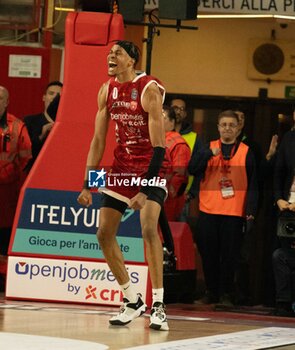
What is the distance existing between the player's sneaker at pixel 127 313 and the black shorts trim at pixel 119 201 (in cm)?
68

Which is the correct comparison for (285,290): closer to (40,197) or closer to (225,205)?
(225,205)

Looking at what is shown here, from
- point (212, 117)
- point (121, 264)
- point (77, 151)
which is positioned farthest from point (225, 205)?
point (212, 117)

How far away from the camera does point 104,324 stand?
843 centimetres

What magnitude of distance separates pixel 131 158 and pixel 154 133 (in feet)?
1.03

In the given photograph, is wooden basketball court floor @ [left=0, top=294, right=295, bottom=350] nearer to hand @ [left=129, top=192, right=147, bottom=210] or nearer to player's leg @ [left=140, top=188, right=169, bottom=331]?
player's leg @ [left=140, top=188, right=169, bottom=331]

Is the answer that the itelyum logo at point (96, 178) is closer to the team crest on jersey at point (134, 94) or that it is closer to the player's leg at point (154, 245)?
the player's leg at point (154, 245)

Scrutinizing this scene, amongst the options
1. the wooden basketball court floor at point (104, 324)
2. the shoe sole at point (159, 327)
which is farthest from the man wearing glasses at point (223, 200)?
the shoe sole at point (159, 327)

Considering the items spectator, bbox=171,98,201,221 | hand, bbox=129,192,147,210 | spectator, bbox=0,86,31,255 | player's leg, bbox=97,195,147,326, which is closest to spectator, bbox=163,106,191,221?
spectator, bbox=171,98,201,221

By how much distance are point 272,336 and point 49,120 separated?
424cm

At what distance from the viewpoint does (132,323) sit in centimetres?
855

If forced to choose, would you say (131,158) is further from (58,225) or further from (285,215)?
(285,215)

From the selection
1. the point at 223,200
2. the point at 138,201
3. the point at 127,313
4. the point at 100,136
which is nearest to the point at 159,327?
the point at 127,313

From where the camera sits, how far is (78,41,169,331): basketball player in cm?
824

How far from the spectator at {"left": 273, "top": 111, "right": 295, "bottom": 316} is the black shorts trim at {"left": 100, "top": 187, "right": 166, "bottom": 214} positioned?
7.68 ft
